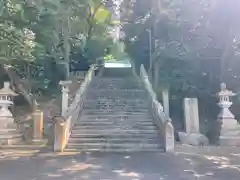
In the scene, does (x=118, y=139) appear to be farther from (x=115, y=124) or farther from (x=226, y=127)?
(x=226, y=127)

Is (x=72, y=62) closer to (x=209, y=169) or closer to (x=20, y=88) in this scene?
(x=20, y=88)

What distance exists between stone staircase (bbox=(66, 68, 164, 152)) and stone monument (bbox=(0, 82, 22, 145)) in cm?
245

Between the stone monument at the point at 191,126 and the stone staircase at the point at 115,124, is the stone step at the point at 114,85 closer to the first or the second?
the stone staircase at the point at 115,124

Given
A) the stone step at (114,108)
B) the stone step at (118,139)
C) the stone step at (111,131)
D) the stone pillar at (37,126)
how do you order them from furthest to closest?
1. the stone step at (114,108)
2. the stone pillar at (37,126)
3. the stone step at (111,131)
4. the stone step at (118,139)

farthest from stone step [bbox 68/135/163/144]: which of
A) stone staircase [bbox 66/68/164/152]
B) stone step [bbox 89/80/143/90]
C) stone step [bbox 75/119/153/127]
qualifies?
stone step [bbox 89/80/143/90]

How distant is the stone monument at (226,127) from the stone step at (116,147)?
10.7 ft

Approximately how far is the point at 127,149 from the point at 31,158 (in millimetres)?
3042

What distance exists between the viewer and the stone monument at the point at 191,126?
12992 mm

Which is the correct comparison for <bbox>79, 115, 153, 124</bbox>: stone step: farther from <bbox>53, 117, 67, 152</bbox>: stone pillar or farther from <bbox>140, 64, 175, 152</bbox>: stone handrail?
<bbox>53, 117, 67, 152</bbox>: stone pillar

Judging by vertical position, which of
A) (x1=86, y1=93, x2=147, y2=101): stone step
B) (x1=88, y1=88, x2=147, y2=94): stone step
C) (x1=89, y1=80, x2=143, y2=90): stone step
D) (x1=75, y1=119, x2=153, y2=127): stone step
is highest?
(x1=89, y1=80, x2=143, y2=90): stone step

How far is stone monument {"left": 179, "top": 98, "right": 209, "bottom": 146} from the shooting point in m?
13.0

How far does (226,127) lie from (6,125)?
8700 mm

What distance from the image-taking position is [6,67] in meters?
16.0

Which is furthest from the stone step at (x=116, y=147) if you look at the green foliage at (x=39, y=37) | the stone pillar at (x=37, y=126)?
the green foliage at (x=39, y=37)
